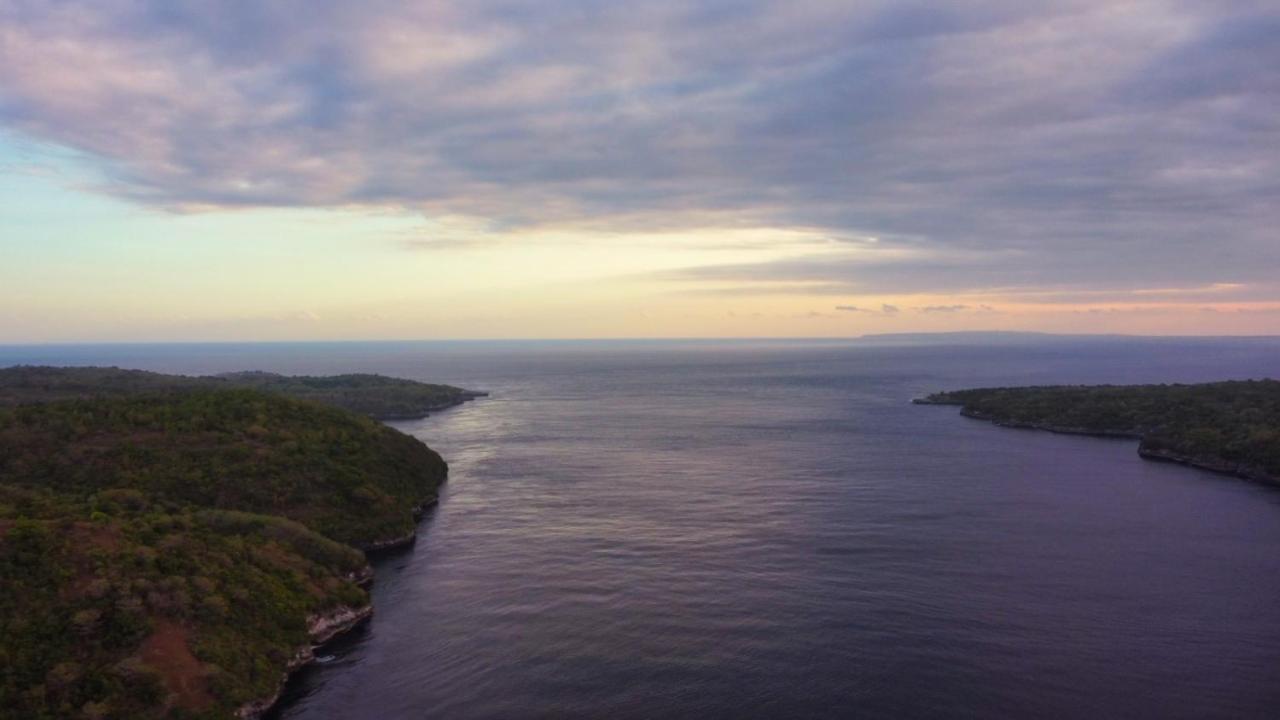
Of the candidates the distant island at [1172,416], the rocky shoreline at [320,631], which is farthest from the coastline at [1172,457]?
the rocky shoreline at [320,631]

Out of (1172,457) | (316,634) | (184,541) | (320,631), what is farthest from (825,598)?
(1172,457)

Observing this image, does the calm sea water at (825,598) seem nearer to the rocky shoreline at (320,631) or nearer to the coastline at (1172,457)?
the rocky shoreline at (320,631)

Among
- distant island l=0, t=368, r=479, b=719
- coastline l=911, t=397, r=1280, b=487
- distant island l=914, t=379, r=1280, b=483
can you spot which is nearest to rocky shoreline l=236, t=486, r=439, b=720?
distant island l=0, t=368, r=479, b=719

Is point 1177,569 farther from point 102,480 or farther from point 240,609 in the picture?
point 102,480

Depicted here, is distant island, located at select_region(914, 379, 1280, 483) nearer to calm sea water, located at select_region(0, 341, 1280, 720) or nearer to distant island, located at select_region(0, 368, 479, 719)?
calm sea water, located at select_region(0, 341, 1280, 720)

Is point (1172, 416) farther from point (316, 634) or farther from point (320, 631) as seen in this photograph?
point (316, 634)

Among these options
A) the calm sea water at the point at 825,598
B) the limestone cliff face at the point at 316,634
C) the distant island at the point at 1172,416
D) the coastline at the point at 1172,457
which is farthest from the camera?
the distant island at the point at 1172,416
